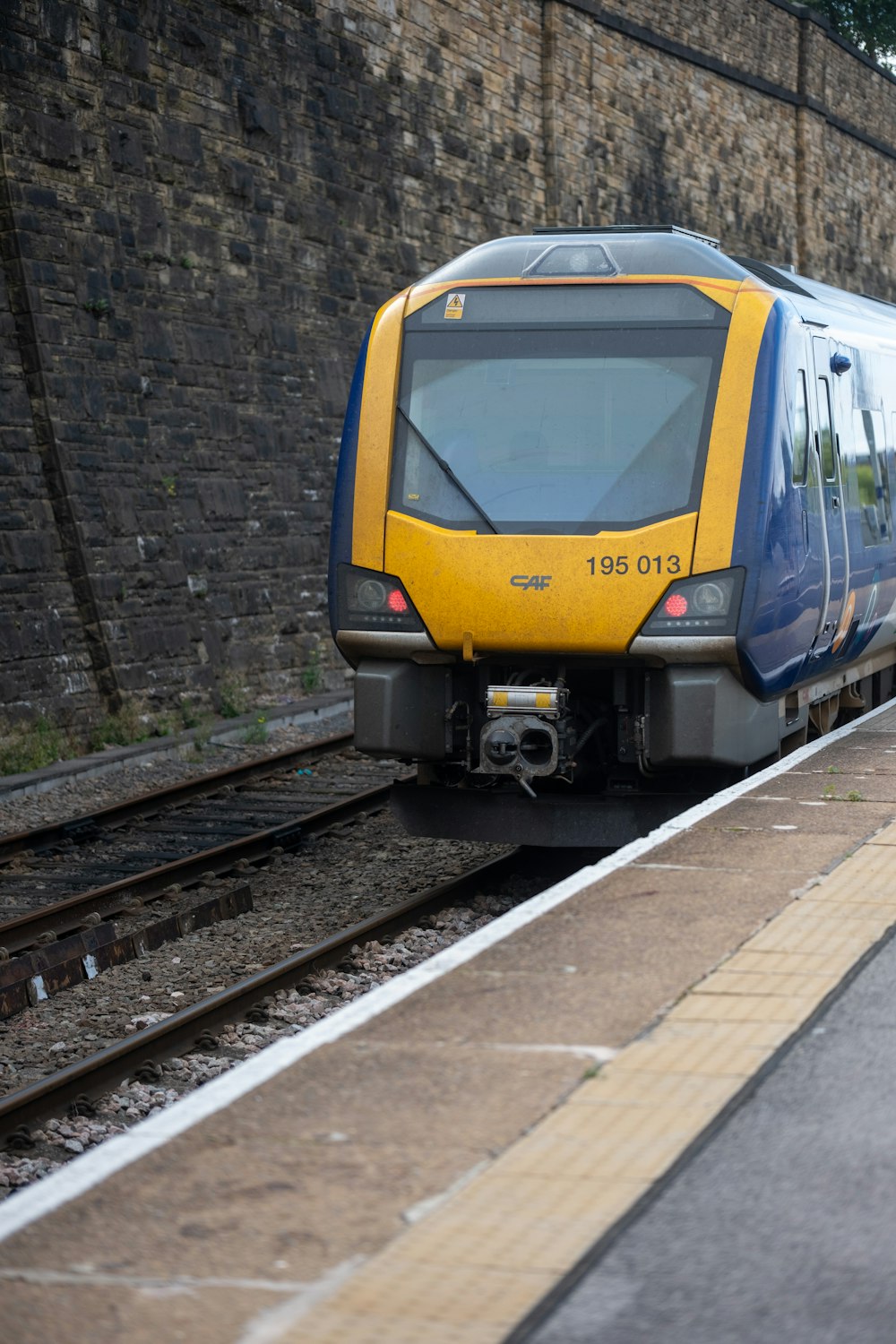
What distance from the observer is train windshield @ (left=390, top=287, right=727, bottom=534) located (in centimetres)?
814

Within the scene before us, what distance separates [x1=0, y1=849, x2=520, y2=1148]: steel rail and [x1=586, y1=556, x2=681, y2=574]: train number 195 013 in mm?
1862

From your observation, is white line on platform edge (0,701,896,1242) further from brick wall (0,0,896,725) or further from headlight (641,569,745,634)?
brick wall (0,0,896,725)

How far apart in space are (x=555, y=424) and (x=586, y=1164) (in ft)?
17.4

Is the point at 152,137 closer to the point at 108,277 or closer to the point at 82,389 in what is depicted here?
the point at 108,277

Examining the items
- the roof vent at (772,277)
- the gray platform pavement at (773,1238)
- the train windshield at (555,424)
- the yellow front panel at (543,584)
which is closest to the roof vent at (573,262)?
the train windshield at (555,424)

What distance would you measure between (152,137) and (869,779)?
983cm

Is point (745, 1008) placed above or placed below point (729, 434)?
below

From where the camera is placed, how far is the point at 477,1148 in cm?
361

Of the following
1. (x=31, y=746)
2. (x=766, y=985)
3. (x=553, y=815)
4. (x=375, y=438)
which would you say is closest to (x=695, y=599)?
(x=553, y=815)

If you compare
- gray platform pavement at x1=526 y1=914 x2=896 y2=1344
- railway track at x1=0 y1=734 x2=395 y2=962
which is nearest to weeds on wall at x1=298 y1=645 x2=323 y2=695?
railway track at x1=0 y1=734 x2=395 y2=962

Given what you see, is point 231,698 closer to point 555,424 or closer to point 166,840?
point 166,840

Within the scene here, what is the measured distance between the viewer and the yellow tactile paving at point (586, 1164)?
2924 mm

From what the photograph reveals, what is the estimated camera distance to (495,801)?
27.7ft

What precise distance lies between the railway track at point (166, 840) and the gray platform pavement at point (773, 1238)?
14.5 feet
